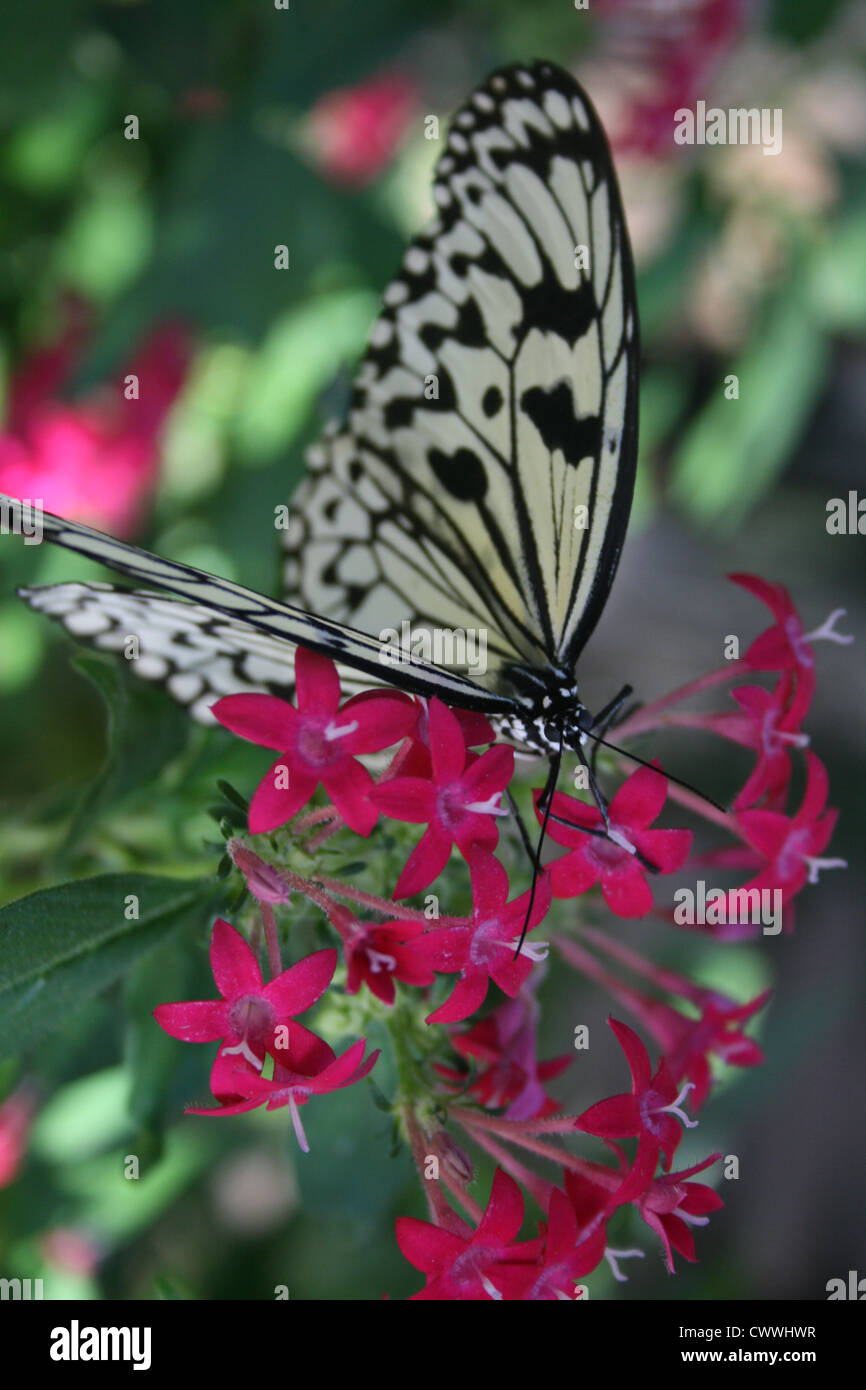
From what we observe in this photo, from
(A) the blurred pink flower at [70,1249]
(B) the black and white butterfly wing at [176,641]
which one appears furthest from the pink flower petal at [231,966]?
(A) the blurred pink flower at [70,1249]

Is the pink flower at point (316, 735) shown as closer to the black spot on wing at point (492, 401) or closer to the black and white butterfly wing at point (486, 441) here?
the black and white butterfly wing at point (486, 441)

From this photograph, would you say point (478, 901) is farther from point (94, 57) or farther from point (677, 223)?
point (677, 223)

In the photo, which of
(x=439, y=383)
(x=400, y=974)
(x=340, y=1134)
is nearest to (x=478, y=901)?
(x=400, y=974)

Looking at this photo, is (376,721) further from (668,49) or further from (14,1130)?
(668,49)

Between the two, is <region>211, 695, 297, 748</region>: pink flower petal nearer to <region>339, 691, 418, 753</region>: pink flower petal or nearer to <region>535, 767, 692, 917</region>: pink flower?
<region>339, 691, 418, 753</region>: pink flower petal
